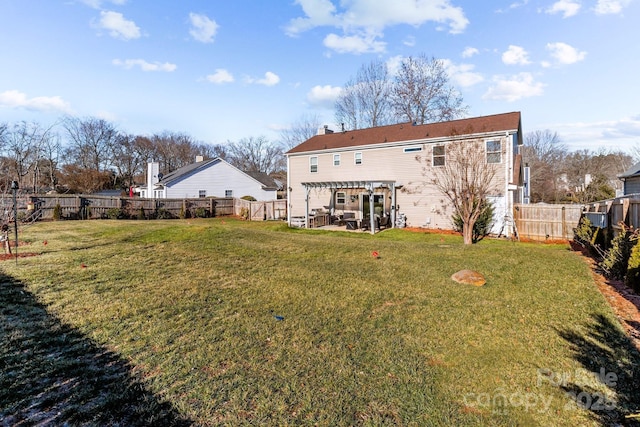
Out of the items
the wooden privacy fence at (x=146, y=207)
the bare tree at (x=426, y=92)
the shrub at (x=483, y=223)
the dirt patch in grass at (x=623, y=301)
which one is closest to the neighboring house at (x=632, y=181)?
the shrub at (x=483, y=223)

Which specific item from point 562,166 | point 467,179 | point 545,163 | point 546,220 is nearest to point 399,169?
point 467,179

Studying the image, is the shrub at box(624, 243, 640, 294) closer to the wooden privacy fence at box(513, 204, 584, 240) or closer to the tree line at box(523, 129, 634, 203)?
the wooden privacy fence at box(513, 204, 584, 240)

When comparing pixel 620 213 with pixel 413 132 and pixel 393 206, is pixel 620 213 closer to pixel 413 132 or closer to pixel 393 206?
pixel 393 206

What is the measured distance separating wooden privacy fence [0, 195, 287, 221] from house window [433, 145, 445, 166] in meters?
12.5

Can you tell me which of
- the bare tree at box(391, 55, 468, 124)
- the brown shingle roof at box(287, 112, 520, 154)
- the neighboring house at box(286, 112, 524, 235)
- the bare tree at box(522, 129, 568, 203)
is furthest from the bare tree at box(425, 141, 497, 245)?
the bare tree at box(522, 129, 568, 203)

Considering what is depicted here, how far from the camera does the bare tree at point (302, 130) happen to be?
45531 mm

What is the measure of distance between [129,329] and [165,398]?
1.85 meters

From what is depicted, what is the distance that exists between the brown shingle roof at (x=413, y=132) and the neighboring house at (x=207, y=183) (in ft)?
39.4

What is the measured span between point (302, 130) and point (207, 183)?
19.2 m

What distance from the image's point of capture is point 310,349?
3756 mm

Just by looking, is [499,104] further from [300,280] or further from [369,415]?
[369,415]

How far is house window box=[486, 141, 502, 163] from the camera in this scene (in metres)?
15.7

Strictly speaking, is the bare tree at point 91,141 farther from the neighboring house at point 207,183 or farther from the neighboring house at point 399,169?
the neighboring house at point 399,169

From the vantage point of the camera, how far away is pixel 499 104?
93.4 feet
